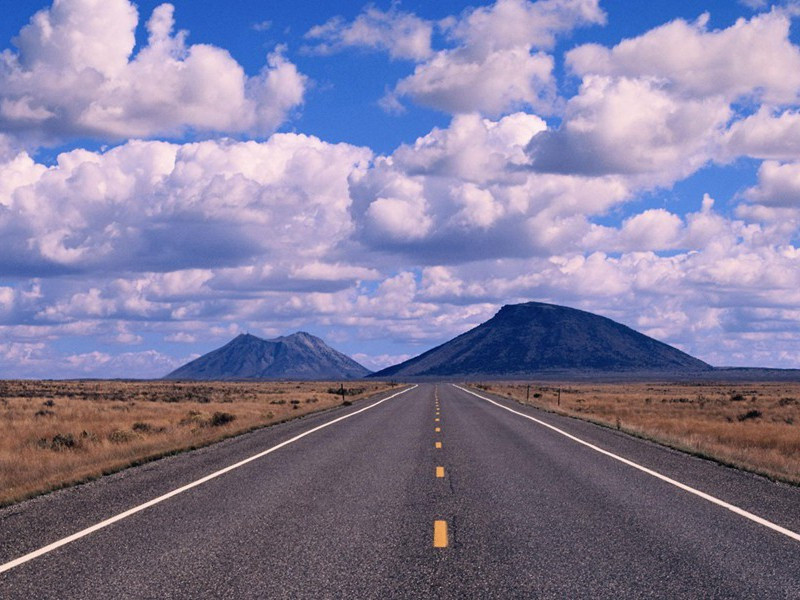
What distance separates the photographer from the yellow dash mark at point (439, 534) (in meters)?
8.88

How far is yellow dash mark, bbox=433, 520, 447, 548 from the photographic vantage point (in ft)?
29.1

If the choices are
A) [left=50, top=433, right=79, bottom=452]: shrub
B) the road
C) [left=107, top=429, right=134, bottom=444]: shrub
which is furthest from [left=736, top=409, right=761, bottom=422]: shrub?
[left=50, top=433, right=79, bottom=452]: shrub

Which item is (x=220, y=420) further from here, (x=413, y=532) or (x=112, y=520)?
(x=413, y=532)

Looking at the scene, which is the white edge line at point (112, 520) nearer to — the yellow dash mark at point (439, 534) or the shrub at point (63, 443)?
the yellow dash mark at point (439, 534)

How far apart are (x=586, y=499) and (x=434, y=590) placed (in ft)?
18.3

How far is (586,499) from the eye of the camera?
1207cm

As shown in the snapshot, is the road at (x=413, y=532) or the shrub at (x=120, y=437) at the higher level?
the road at (x=413, y=532)

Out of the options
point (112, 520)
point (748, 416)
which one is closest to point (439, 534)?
point (112, 520)

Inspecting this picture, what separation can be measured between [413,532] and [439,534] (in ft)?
1.07

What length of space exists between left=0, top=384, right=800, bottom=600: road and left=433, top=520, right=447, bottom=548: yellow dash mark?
0.16 ft

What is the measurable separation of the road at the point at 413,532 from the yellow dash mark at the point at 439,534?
5 cm

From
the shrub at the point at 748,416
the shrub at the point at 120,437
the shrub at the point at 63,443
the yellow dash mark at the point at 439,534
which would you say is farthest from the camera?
the shrub at the point at 748,416

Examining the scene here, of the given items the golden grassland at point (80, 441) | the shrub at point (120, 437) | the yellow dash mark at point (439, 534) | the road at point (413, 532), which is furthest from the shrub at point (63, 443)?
the yellow dash mark at point (439, 534)

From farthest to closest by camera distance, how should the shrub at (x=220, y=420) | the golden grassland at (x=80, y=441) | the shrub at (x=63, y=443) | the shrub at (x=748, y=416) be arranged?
the shrub at (x=748, y=416)
the shrub at (x=220, y=420)
the shrub at (x=63, y=443)
the golden grassland at (x=80, y=441)
